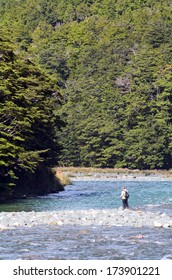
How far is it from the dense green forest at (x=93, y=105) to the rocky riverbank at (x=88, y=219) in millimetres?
11737

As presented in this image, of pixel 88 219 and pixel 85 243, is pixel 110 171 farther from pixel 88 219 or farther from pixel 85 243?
pixel 85 243

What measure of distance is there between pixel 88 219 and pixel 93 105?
107 meters

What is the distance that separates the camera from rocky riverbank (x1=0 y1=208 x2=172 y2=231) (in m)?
33.7

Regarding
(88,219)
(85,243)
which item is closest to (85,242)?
(85,243)

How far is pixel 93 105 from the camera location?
141875mm

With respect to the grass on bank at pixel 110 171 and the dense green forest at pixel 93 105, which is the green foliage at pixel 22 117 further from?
the grass on bank at pixel 110 171

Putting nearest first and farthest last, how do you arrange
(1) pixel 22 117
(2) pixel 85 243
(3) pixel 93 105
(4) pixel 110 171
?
(2) pixel 85 243 → (1) pixel 22 117 → (4) pixel 110 171 → (3) pixel 93 105

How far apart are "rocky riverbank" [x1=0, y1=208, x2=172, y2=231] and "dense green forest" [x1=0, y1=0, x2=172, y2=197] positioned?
11.7 metres

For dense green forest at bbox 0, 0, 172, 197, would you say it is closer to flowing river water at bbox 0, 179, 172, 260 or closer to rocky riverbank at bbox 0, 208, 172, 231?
rocky riverbank at bbox 0, 208, 172, 231

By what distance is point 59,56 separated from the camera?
19162cm

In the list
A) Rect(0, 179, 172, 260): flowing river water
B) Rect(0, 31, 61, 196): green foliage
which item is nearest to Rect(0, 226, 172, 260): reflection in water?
Rect(0, 179, 172, 260): flowing river water

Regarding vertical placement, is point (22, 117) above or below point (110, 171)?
below

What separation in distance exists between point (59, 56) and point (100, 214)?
511 ft
